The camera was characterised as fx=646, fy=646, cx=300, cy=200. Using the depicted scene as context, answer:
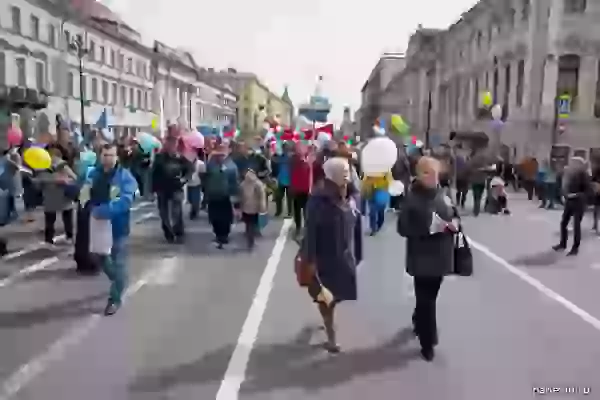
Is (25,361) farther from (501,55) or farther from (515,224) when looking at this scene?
(501,55)

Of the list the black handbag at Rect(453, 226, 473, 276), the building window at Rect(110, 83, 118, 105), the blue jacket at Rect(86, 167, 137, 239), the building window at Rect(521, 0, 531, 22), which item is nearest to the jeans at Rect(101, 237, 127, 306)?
the blue jacket at Rect(86, 167, 137, 239)

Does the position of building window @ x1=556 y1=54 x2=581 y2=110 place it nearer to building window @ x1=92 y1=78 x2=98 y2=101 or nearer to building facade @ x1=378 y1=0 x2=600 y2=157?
building facade @ x1=378 y1=0 x2=600 y2=157

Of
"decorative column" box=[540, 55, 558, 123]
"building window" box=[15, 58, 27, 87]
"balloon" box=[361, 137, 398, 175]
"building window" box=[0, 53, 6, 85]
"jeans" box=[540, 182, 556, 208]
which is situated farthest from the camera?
"decorative column" box=[540, 55, 558, 123]

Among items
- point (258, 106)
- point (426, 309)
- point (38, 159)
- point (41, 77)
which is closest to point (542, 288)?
point (426, 309)

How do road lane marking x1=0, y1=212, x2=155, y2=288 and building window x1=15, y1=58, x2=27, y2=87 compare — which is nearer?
road lane marking x1=0, y1=212, x2=155, y2=288

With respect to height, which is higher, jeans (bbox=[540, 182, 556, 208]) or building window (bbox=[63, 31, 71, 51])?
building window (bbox=[63, 31, 71, 51])

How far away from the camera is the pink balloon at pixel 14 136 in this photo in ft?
37.4

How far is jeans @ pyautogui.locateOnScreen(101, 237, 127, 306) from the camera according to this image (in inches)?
264

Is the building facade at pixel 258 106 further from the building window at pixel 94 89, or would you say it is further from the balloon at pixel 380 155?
the building window at pixel 94 89

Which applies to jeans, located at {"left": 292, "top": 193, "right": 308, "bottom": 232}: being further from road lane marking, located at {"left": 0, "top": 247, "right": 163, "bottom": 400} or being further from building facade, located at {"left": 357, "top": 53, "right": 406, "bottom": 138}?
building facade, located at {"left": 357, "top": 53, "right": 406, "bottom": 138}

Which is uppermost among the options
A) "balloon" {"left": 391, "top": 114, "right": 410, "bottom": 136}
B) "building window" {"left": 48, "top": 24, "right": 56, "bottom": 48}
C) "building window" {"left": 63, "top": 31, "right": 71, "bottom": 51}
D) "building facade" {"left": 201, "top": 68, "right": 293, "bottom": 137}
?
"building window" {"left": 63, "top": 31, "right": 71, "bottom": 51}

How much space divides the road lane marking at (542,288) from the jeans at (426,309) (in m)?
2.06

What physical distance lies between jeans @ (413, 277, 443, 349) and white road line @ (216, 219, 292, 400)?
4.99 ft

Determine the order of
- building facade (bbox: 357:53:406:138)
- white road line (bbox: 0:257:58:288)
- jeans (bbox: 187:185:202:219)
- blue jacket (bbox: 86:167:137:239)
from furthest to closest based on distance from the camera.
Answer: building facade (bbox: 357:53:406:138) < jeans (bbox: 187:185:202:219) < white road line (bbox: 0:257:58:288) < blue jacket (bbox: 86:167:137:239)
